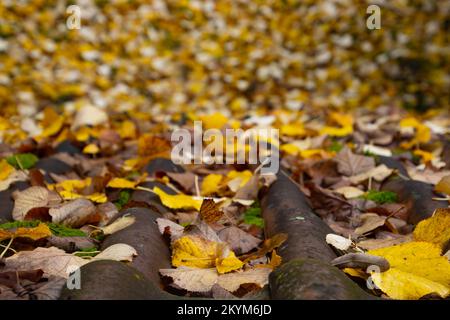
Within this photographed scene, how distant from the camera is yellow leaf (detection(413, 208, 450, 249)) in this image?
1441 millimetres

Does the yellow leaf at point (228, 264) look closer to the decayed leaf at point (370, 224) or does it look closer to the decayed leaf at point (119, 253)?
the decayed leaf at point (119, 253)

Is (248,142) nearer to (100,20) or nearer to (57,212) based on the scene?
(57,212)

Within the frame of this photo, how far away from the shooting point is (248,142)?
275cm

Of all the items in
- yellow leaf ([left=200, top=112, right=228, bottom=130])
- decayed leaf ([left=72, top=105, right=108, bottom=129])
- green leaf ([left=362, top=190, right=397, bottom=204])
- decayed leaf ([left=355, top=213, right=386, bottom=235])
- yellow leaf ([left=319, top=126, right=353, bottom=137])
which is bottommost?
green leaf ([left=362, top=190, right=397, bottom=204])

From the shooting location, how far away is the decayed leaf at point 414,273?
1229mm

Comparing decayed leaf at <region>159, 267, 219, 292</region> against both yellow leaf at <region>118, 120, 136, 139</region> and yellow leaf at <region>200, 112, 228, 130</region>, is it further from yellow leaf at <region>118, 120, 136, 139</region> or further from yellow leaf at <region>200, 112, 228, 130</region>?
yellow leaf at <region>118, 120, 136, 139</region>

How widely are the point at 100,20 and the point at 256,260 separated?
5482mm

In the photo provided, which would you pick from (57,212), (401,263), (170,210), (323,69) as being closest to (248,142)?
(170,210)

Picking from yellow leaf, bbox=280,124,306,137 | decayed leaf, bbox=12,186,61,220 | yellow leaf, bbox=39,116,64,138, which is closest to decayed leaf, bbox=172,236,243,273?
decayed leaf, bbox=12,186,61,220

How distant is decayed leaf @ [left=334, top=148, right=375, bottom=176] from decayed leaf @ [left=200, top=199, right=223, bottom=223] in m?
0.97

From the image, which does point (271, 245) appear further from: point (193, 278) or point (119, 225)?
point (119, 225)

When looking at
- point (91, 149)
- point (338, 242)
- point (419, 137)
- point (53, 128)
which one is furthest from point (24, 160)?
point (419, 137)

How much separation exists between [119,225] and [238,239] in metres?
0.35

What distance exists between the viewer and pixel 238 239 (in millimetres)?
1644
